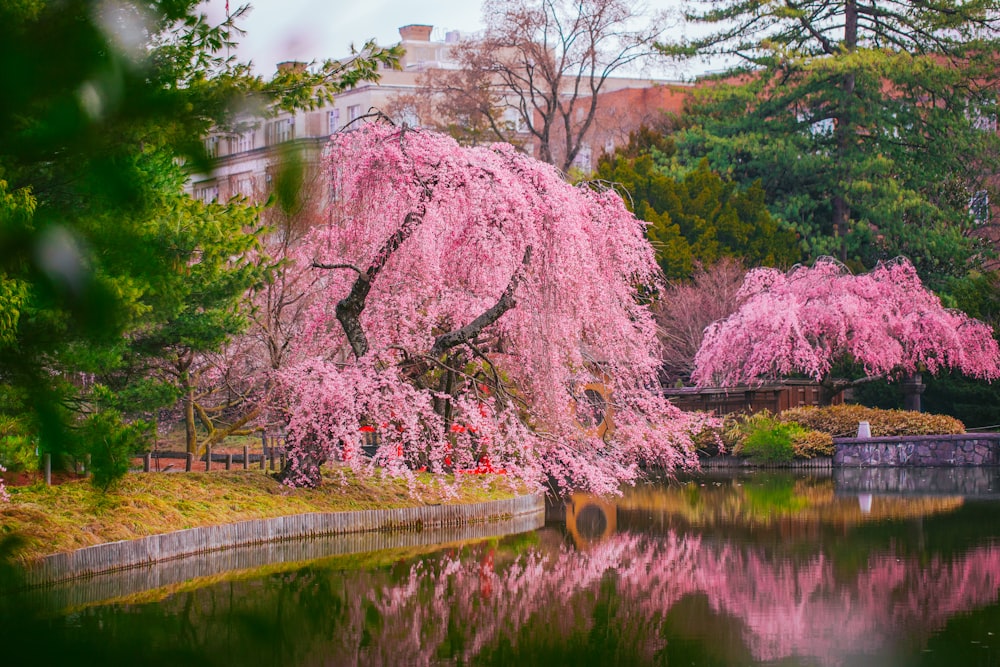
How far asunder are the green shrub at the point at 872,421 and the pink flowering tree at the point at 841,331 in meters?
1.28

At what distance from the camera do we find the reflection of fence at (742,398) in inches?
1503

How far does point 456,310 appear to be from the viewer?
21.1m

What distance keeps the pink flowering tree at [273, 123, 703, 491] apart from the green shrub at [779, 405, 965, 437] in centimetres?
1492

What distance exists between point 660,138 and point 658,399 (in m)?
28.6

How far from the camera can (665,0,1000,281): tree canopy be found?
43344 mm

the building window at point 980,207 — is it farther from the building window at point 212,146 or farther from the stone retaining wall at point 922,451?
the building window at point 212,146

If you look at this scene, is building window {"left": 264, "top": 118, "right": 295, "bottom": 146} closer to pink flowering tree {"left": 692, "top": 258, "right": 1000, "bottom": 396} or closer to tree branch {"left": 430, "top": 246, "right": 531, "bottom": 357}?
tree branch {"left": 430, "top": 246, "right": 531, "bottom": 357}

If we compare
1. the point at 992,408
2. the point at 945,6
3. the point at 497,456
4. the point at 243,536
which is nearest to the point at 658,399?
the point at 497,456

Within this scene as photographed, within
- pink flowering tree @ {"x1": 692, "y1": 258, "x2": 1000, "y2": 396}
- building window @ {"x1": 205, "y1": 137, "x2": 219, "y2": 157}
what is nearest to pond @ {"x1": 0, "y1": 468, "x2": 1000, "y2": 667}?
building window @ {"x1": 205, "y1": 137, "x2": 219, "y2": 157}

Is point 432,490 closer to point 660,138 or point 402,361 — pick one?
point 402,361

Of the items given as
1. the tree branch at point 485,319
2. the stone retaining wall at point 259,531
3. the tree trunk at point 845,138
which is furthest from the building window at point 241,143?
the tree trunk at point 845,138

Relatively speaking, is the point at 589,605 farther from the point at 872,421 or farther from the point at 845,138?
the point at 845,138

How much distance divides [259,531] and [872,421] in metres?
23.3

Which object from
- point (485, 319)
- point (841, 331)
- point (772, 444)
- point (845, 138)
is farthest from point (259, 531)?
point (845, 138)
